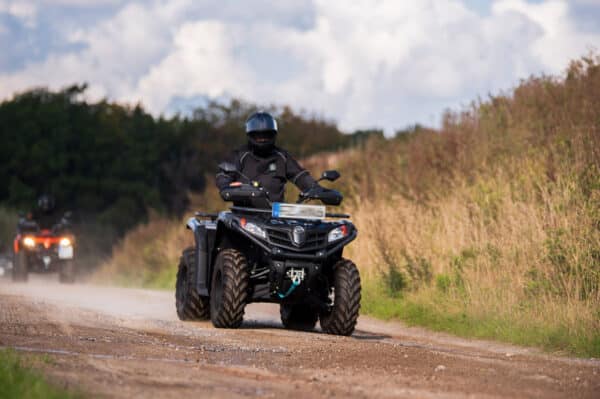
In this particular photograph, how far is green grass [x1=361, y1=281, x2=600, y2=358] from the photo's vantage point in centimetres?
1222

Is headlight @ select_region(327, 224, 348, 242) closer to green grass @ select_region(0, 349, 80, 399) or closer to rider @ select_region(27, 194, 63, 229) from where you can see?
green grass @ select_region(0, 349, 80, 399)

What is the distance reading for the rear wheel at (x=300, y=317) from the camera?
1485 centimetres

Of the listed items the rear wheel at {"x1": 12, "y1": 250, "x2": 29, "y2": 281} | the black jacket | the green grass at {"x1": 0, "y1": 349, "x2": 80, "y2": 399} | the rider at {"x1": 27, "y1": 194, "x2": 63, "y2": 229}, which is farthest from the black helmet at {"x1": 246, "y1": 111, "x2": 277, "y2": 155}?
the rider at {"x1": 27, "y1": 194, "x2": 63, "y2": 229}

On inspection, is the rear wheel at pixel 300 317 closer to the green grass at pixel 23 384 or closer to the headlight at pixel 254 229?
the headlight at pixel 254 229


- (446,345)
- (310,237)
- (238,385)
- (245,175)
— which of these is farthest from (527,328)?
(238,385)

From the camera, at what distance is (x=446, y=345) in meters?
12.8

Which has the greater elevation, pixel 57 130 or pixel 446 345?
pixel 57 130

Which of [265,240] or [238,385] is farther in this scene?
[265,240]

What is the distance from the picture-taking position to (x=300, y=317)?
14930 mm

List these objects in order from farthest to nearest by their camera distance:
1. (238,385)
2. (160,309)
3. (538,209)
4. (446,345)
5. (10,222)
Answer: (10,222) → (160,309) → (538,209) → (446,345) → (238,385)

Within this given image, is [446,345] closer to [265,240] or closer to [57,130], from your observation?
[265,240]

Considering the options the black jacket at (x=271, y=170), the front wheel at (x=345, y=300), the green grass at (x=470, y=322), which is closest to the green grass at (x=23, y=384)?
the front wheel at (x=345, y=300)

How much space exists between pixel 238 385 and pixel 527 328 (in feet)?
20.2

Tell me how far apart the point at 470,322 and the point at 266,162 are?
322 centimetres
